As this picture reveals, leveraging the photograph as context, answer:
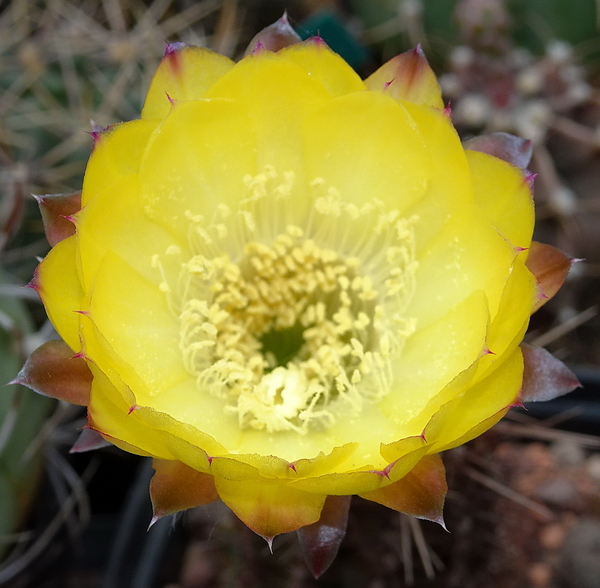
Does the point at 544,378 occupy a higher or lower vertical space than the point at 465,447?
higher

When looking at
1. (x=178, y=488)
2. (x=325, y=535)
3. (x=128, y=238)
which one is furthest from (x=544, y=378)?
(x=128, y=238)

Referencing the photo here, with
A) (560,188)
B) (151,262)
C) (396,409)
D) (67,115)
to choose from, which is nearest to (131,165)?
(151,262)

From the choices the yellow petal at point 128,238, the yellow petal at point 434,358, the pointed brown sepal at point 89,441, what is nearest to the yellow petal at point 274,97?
the yellow petal at point 128,238

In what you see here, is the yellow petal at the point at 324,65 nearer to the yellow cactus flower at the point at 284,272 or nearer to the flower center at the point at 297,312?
the yellow cactus flower at the point at 284,272

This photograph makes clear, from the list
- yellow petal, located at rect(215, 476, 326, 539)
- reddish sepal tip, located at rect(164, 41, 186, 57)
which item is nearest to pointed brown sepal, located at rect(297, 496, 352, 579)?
yellow petal, located at rect(215, 476, 326, 539)

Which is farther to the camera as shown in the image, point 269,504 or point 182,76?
point 182,76

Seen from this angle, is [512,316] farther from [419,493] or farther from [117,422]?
[117,422]

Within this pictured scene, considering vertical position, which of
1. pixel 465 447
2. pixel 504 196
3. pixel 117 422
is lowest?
pixel 465 447
